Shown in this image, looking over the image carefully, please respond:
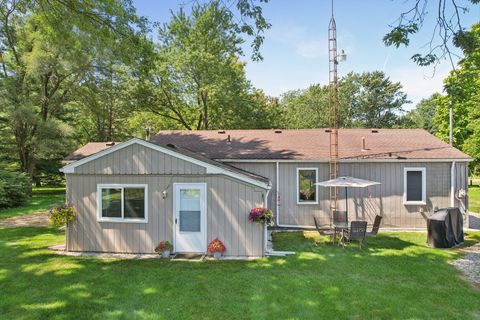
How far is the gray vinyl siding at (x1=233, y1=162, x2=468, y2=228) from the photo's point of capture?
464 inches

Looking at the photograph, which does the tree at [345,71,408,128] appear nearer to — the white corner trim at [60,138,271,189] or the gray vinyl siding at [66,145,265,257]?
the white corner trim at [60,138,271,189]

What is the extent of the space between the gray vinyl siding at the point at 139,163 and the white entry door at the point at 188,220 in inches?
20.9

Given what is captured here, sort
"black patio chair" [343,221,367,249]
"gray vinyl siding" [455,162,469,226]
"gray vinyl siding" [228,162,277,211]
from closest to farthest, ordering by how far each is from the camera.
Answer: "black patio chair" [343,221,367,249] < "gray vinyl siding" [455,162,469,226] < "gray vinyl siding" [228,162,277,211]

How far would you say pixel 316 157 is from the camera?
1208 cm

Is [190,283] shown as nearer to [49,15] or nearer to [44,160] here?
[49,15]

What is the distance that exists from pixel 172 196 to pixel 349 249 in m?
5.53

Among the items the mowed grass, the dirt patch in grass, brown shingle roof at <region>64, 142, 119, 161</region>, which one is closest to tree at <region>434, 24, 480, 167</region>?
the mowed grass

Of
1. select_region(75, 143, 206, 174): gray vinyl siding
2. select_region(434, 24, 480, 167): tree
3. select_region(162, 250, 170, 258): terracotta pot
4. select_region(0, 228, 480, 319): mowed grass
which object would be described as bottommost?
select_region(0, 228, 480, 319): mowed grass

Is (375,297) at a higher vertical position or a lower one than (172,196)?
lower

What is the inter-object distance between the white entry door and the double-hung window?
517 centimetres

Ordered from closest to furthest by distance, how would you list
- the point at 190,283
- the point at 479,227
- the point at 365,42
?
the point at 190,283 → the point at 365,42 → the point at 479,227

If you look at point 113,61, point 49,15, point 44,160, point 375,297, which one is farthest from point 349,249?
point 44,160

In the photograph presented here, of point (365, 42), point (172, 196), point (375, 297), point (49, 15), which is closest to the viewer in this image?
point (375, 297)

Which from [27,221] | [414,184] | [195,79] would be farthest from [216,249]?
[195,79]
